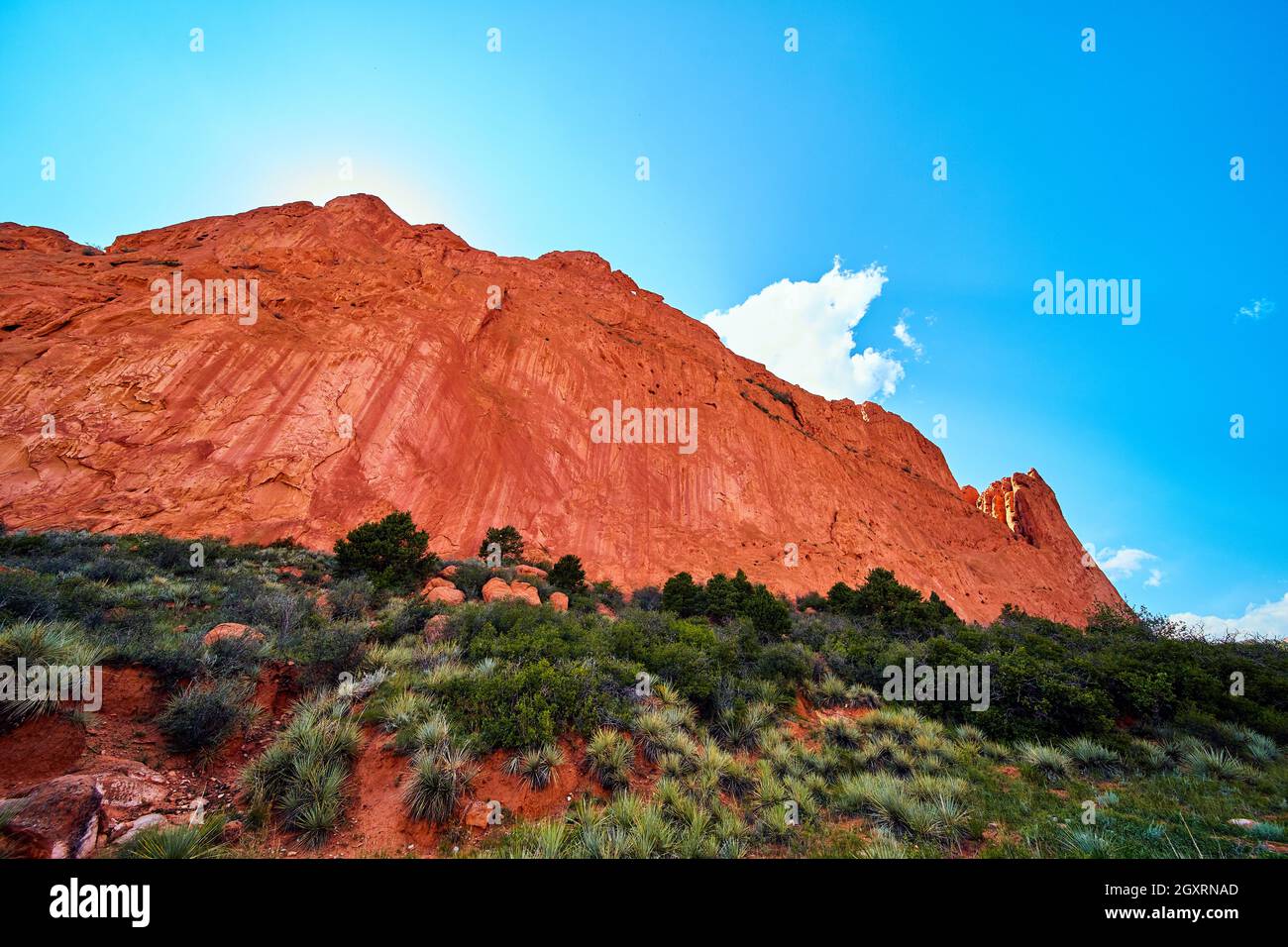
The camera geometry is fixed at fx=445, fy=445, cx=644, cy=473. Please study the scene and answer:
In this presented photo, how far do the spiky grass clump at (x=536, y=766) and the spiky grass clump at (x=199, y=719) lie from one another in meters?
3.17

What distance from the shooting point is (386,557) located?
51.6 feet

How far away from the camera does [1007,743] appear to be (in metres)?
7.66

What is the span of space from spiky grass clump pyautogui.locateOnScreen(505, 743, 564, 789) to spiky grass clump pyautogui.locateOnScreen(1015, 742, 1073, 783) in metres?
6.72

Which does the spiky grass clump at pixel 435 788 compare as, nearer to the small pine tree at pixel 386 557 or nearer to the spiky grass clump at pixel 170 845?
the spiky grass clump at pixel 170 845

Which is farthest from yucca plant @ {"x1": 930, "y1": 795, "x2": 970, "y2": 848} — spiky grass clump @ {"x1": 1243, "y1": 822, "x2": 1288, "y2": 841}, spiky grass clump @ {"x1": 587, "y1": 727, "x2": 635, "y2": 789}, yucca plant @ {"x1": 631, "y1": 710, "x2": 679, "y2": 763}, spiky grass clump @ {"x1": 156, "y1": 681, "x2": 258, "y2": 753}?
spiky grass clump @ {"x1": 156, "y1": 681, "x2": 258, "y2": 753}

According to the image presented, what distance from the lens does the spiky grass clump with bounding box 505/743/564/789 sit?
508 centimetres

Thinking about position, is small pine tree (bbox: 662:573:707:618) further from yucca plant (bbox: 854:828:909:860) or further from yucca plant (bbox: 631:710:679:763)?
yucca plant (bbox: 854:828:909:860)

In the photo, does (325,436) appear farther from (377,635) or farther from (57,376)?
(377,635)

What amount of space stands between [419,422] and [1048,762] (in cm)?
3062

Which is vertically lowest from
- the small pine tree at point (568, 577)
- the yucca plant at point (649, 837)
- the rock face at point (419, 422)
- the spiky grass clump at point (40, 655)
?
the small pine tree at point (568, 577)

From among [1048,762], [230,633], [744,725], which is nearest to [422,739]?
[230,633]

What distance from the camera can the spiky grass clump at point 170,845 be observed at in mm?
3182

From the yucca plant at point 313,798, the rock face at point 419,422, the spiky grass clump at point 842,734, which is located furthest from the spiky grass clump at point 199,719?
the rock face at point 419,422

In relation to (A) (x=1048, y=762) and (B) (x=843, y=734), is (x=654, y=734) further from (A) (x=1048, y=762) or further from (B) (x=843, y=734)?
(A) (x=1048, y=762)
